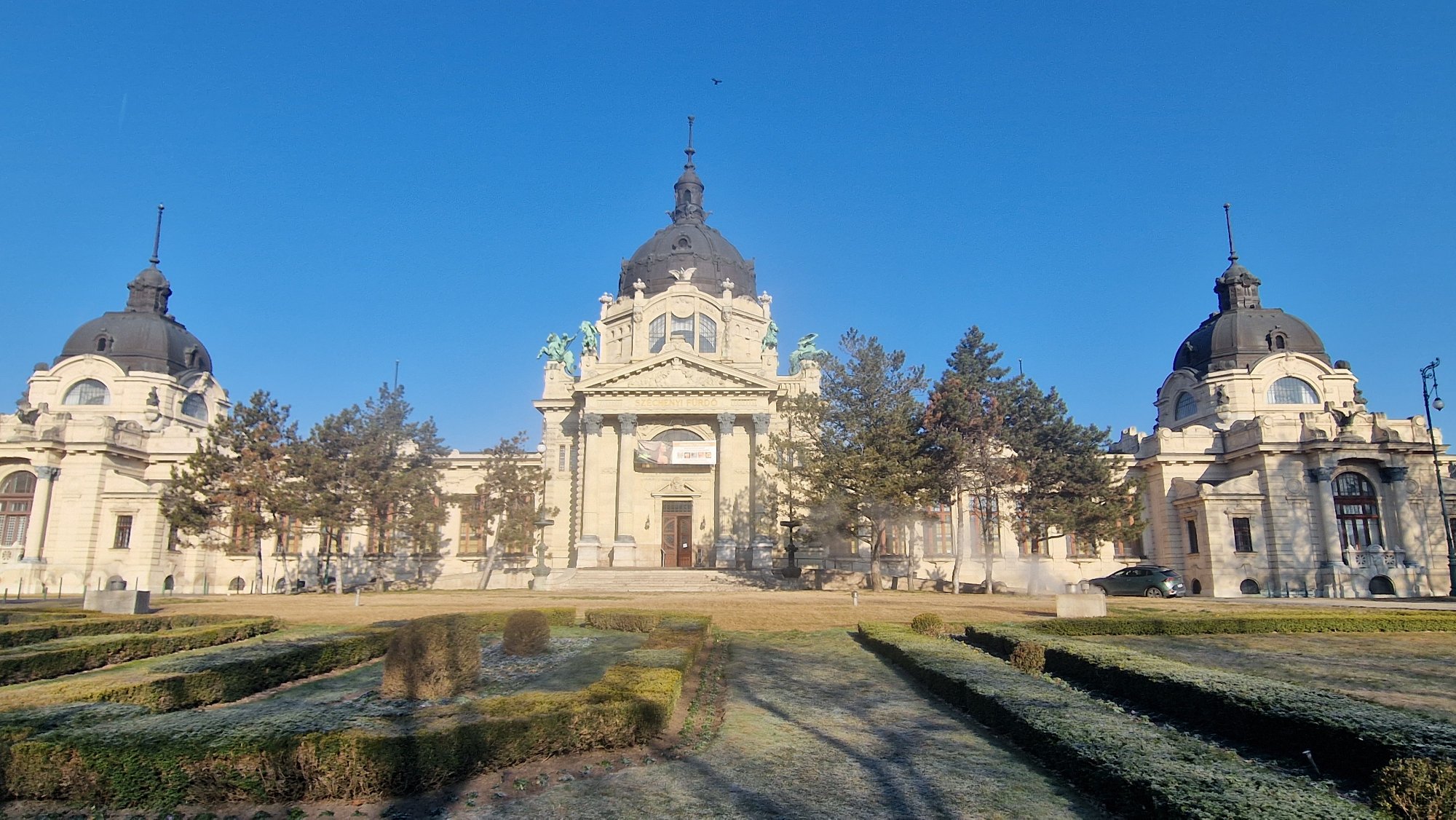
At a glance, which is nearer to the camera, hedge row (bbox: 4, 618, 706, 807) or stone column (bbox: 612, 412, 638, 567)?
hedge row (bbox: 4, 618, 706, 807)

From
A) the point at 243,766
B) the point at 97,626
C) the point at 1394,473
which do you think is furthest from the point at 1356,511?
the point at 97,626

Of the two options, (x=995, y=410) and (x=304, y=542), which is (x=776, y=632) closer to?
(x=995, y=410)

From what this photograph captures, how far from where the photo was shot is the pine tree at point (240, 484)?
39469mm

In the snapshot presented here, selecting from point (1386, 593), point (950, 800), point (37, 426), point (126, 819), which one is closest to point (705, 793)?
point (950, 800)

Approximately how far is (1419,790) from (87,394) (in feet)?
239

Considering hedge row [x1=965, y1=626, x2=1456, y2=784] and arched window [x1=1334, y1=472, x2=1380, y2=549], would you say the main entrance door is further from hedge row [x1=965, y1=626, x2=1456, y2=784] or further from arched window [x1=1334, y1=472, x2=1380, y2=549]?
hedge row [x1=965, y1=626, x2=1456, y2=784]

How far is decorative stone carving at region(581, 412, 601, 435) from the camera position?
4891cm

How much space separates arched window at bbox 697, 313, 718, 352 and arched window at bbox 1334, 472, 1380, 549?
114 feet

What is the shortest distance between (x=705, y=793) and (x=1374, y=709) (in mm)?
6642

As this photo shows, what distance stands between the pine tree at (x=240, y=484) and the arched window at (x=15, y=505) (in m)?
12.2

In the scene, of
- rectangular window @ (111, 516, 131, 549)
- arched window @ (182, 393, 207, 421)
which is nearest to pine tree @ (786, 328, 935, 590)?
rectangular window @ (111, 516, 131, 549)

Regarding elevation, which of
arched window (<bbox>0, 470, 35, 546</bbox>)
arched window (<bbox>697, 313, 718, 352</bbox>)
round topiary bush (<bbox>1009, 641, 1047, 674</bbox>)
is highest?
arched window (<bbox>697, 313, 718, 352</bbox>)

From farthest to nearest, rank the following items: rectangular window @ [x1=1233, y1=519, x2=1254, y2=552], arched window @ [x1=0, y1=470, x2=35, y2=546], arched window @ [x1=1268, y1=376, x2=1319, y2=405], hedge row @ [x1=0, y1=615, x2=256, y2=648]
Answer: arched window @ [x1=1268, y1=376, x2=1319, y2=405] → arched window @ [x1=0, y1=470, x2=35, y2=546] → rectangular window @ [x1=1233, y1=519, x2=1254, y2=552] → hedge row @ [x1=0, y1=615, x2=256, y2=648]

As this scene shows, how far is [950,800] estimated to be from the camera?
7691mm
